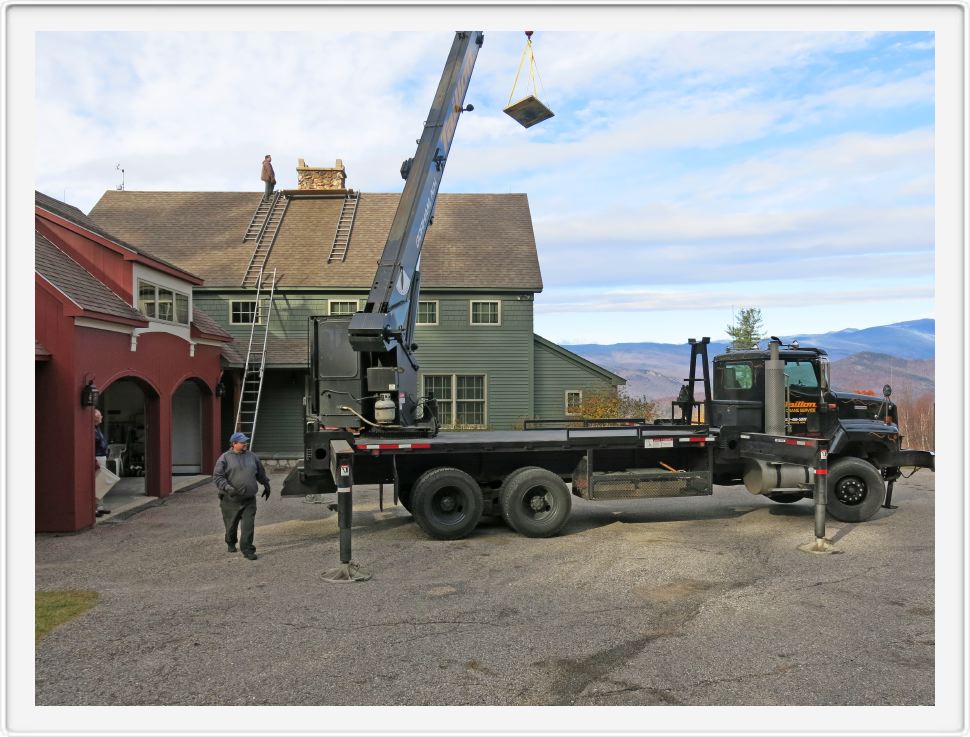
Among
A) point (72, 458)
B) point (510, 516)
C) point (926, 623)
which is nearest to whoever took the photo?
point (926, 623)

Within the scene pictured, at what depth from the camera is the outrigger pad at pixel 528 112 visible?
12.9 metres

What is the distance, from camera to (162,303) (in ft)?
56.4

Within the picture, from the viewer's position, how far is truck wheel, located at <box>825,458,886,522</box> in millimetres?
12750

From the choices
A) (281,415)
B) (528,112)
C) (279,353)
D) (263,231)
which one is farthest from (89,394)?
(263,231)

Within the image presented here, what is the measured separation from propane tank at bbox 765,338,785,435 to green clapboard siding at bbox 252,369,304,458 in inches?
618

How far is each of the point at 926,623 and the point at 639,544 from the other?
14.2ft

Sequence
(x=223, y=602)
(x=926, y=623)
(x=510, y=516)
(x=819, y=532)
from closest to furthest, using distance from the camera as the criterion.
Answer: (x=926, y=623) → (x=223, y=602) → (x=819, y=532) → (x=510, y=516)

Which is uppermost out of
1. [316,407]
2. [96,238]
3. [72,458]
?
[96,238]

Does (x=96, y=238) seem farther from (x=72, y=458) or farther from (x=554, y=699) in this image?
(x=554, y=699)

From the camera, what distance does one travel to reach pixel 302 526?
519 inches

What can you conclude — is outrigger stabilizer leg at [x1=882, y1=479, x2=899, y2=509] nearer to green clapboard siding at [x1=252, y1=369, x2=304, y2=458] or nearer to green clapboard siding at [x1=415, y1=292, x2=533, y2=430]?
green clapboard siding at [x1=415, y1=292, x2=533, y2=430]
